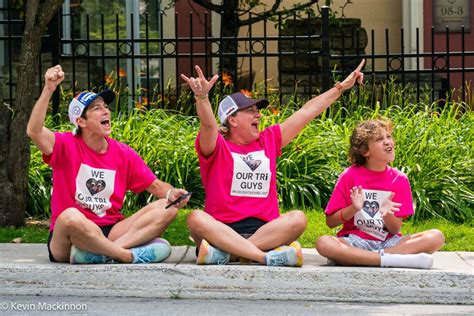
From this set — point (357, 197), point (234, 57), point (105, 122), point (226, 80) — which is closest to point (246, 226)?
point (357, 197)

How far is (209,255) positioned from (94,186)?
0.86m

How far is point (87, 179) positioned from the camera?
7.10 m

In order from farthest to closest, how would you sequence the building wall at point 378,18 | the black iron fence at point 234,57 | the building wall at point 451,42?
the building wall at point 378,18 → the building wall at point 451,42 → the black iron fence at point 234,57

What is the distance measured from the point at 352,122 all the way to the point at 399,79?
2453mm

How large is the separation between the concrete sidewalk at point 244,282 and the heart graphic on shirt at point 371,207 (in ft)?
1.43

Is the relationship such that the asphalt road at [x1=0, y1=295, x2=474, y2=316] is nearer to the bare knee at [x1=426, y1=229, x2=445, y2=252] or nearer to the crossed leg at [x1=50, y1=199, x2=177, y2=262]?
the crossed leg at [x1=50, y1=199, x2=177, y2=262]

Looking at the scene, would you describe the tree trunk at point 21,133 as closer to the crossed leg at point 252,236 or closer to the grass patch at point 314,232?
the grass patch at point 314,232

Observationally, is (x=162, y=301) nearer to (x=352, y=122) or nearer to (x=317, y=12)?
(x=352, y=122)

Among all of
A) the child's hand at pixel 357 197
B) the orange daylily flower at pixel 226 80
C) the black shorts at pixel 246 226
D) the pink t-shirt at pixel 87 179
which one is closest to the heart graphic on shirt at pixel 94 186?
the pink t-shirt at pixel 87 179

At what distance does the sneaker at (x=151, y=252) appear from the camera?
7059mm

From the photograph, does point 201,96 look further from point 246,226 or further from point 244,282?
point 244,282

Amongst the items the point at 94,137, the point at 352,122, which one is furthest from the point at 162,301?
the point at 352,122

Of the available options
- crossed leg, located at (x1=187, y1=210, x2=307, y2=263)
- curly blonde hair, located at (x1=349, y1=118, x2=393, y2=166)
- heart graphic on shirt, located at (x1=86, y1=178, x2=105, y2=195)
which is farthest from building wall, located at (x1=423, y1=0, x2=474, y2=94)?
heart graphic on shirt, located at (x1=86, y1=178, x2=105, y2=195)

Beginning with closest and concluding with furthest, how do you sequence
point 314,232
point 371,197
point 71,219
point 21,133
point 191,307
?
point 191,307 < point 71,219 < point 371,197 < point 314,232 < point 21,133
